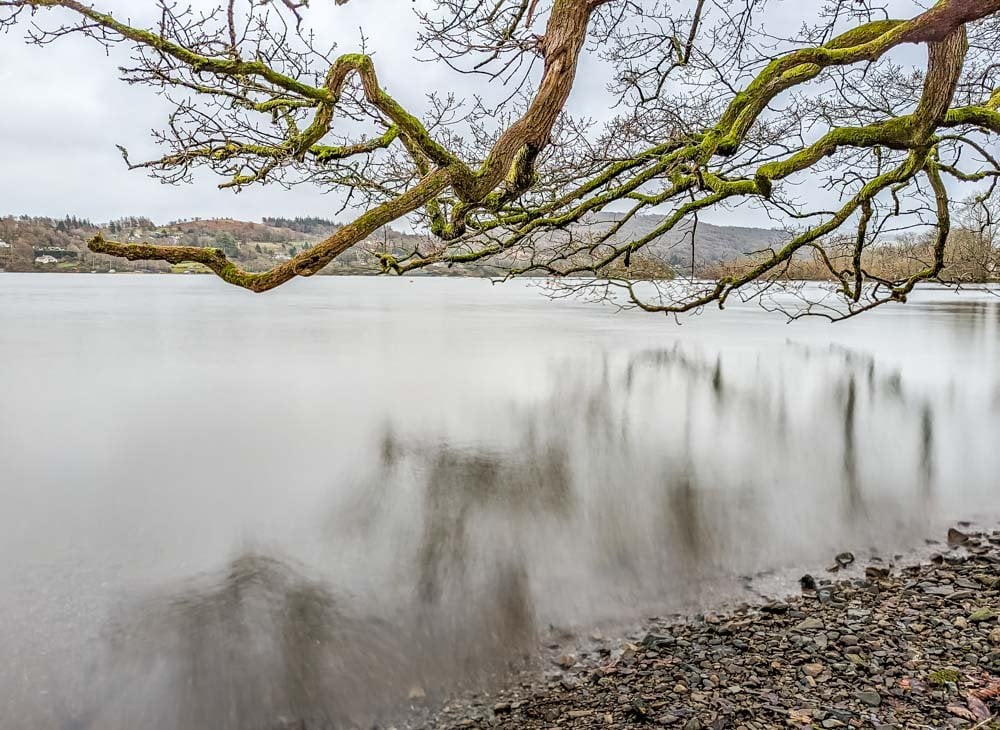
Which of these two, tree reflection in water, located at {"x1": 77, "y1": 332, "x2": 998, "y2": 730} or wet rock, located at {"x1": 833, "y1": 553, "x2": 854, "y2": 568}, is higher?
wet rock, located at {"x1": 833, "y1": 553, "x2": 854, "y2": 568}

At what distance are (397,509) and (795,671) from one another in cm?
553

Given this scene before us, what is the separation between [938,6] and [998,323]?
40.7m

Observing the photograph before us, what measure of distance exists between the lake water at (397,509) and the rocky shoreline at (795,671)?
20.4 inches

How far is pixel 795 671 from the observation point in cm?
399

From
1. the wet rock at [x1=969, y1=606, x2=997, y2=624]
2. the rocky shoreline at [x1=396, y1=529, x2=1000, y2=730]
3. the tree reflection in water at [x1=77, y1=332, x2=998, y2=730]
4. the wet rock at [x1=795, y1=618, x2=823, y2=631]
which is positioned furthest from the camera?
the tree reflection in water at [x1=77, y1=332, x2=998, y2=730]

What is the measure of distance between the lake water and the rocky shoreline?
1.70ft

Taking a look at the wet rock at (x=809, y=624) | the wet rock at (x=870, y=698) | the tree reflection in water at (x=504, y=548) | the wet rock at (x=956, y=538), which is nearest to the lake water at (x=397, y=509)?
the tree reflection in water at (x=504, y=548)

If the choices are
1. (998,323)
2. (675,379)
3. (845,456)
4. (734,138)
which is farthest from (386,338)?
(998,323)

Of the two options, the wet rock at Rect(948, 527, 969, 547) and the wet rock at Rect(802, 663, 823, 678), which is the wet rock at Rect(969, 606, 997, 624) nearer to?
→ the wet rock at Rect(802, 663, 823, 678)

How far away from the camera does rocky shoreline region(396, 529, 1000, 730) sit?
349 cm

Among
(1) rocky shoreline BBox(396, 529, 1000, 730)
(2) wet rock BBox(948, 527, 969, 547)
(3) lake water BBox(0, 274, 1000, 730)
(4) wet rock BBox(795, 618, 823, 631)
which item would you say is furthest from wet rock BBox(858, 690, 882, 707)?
(2) wet rock BBox(948, 527, 969, 547)

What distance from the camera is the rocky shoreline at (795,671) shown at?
349 cm

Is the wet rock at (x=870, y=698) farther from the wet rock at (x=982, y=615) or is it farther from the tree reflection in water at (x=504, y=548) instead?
the tree reflection in water at (x=504, y=548)

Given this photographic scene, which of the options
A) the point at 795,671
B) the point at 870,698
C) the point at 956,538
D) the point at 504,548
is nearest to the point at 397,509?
the point at 504,548
